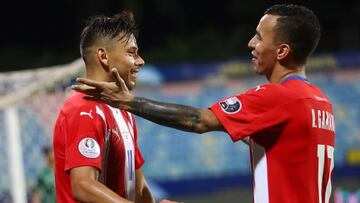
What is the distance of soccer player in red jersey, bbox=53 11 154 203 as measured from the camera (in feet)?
14.2

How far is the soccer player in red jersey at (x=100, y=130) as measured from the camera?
4.32m

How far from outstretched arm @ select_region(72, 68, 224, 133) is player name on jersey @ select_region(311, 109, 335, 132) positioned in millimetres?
493

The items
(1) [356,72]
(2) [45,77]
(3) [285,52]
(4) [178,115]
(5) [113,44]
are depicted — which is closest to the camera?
(4) [178,115]

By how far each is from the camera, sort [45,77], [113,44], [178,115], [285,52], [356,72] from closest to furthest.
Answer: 1. [178,115]
2. [285,52]
3. [113,44]
4. [45,77]
5. [356,72]

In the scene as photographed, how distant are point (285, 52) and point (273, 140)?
48 centimetres

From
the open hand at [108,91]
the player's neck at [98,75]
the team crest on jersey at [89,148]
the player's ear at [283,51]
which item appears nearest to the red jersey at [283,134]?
the player's ear at [283,51]

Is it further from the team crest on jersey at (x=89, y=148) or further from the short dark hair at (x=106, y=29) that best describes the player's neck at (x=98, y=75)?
the team crest on jersey at (x=89, y=148)

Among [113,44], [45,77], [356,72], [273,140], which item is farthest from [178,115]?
[356,72]

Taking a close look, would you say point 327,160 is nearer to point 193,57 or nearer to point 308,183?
point 308,183

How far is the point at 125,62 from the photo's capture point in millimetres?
4680

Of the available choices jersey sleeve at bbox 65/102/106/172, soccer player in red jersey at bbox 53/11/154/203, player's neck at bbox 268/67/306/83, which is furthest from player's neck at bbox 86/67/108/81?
player's neck at bbox 268/67/306/83

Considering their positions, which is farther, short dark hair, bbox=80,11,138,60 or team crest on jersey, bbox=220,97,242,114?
short dark hair, bbox=80,11,138,60

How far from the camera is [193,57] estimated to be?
17.6m

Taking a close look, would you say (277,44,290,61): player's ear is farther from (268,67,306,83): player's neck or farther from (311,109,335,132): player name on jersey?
(311,109,335,132): player name on jersey
